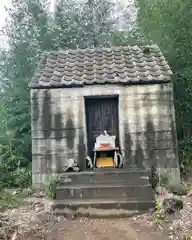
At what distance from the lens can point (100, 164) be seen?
8172mm

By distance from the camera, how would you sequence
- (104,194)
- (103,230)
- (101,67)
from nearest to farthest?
1. (103,230)
2. (104,194)
3. (101,67)

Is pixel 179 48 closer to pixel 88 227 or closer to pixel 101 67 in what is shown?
pixel 101 67

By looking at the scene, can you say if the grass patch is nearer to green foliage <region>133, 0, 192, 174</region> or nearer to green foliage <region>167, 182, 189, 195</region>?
green foliage <region>167, 182, 189, 195</region>

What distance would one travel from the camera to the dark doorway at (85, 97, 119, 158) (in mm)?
8688

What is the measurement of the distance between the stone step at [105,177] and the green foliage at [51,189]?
168 mm

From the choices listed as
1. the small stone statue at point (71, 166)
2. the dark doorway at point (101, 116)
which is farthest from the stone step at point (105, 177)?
the dark doorway at point (101, 116)

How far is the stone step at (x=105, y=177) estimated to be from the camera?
7.29 meters

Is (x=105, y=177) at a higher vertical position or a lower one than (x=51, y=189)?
higher

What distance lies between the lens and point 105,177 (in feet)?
24.2

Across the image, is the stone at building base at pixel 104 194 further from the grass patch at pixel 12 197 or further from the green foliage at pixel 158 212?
the grass patch at pixel 12 197

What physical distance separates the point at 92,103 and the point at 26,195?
2.87m

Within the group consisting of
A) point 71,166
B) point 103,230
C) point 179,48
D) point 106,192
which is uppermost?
point 179,48

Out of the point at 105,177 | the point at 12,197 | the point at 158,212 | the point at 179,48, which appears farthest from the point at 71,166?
the point at 179,48

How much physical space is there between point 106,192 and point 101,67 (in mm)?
3694
